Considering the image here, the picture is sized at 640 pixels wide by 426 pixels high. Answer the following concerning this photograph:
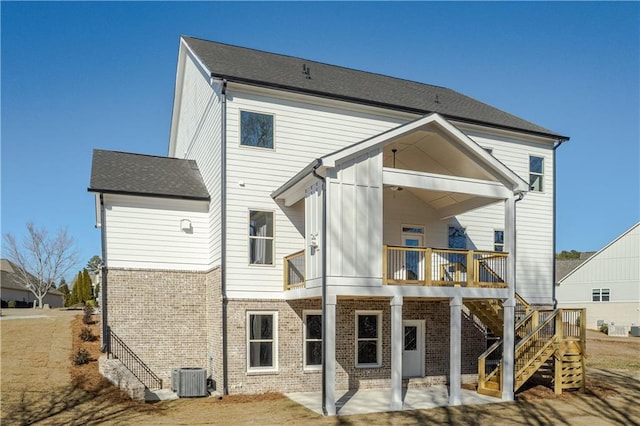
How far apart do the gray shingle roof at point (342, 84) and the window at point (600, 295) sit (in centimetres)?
2862

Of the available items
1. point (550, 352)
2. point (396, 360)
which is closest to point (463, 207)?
point (550, 352)

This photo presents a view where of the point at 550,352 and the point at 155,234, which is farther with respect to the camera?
the point at 155,234

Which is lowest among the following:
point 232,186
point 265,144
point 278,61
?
point 232,186

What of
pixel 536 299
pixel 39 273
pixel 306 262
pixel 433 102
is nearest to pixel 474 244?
Answer: pixel 536 299

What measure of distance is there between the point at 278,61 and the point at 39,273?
38.2 m

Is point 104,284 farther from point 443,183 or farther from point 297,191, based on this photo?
point 443,183

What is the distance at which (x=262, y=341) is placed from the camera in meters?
15.2

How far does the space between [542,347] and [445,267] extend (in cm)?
371

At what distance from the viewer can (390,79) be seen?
2233 centimetres

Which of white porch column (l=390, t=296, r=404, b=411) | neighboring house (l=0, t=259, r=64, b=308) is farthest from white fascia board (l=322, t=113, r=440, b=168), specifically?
neighboring house (l=0, t=259, r=64, b=308)

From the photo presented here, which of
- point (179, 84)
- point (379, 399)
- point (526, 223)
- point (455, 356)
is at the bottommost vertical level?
point (379, 399)

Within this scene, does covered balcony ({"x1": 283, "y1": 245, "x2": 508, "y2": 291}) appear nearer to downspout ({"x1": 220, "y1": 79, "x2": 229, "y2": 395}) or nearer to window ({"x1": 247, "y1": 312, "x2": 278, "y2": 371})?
window ({"x1": 247, "y1": 312, "x2": 278, "y2": 371})

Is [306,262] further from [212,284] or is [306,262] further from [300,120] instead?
[300,120]

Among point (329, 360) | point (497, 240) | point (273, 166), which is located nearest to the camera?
point (329, 360)
